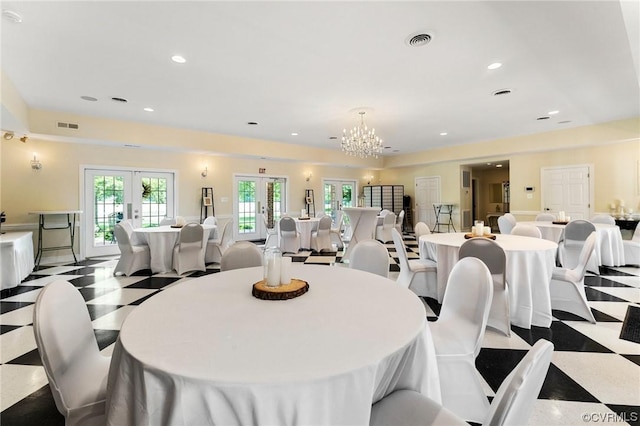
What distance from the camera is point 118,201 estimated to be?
677cm

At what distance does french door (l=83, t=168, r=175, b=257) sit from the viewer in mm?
6422

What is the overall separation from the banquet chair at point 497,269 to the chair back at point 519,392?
204 cm

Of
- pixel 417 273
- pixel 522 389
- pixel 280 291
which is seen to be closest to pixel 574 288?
pixel 417 273

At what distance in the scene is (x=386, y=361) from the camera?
940 millimetres

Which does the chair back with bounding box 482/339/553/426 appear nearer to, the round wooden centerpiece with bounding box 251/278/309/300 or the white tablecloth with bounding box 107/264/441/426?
the white tablecloth with bounding box 107/264/441/426

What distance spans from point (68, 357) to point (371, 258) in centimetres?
202

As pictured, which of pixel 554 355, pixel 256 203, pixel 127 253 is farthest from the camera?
pixel 256 203

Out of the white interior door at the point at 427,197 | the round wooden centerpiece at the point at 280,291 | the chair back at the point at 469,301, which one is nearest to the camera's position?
the round wooden centerpiece at the point at 280,291

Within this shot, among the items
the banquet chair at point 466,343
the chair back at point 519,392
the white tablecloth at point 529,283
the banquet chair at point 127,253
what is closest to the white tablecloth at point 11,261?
the banquet chair at point 127,253

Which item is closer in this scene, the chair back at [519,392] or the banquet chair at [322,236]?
the chair back at [519,392]

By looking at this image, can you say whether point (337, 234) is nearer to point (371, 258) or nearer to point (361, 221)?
point (361, 221)

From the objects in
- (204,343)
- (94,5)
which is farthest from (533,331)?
(94,5)

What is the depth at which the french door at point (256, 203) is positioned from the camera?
8719 mm

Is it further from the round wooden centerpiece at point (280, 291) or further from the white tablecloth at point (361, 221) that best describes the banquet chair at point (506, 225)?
the round wooden centerpiece at point (280, 291)
